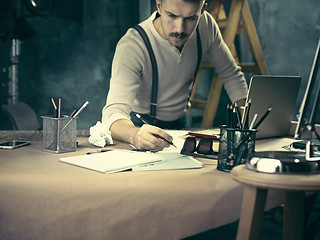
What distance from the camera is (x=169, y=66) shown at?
6.81 feet

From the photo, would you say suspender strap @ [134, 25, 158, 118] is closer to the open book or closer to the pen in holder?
the open book

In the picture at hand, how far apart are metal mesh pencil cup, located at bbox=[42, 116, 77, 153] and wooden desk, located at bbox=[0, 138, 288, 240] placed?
28 centimetres

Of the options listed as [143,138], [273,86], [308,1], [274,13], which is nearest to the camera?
[143,138]

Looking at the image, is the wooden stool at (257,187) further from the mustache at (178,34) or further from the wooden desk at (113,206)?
the mustache at (178,34)

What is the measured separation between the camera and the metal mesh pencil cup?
121 cm

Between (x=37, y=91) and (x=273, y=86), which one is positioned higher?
(x=273, y=86)

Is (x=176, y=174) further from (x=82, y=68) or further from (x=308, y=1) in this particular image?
(x=82, y=68)

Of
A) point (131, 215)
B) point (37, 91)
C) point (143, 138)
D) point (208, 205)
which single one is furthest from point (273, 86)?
point (37, 91)

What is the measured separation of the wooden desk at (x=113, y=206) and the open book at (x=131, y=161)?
0.07 metres

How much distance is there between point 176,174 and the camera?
3.25ft

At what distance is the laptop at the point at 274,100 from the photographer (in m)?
1.34

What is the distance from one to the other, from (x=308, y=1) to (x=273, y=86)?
84.3 inches

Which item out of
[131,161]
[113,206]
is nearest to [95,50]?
[131,161]

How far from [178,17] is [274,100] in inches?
22.2
